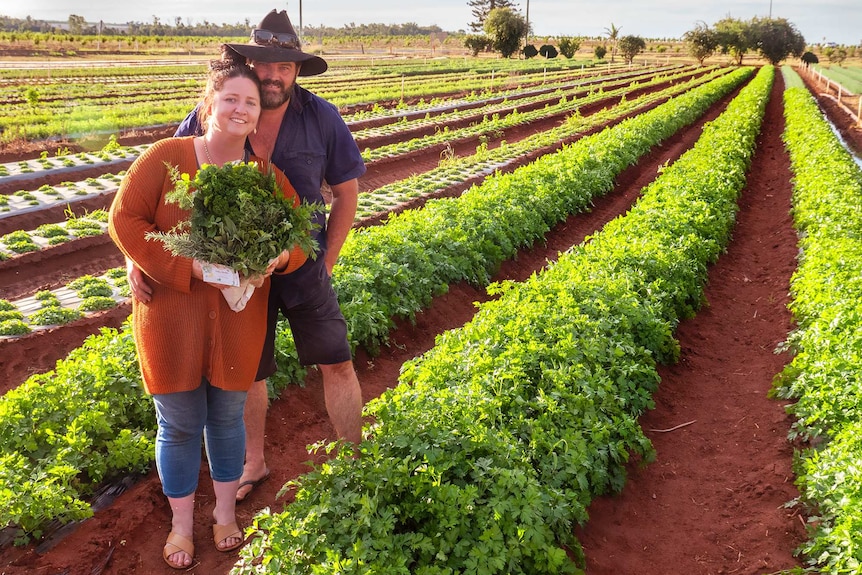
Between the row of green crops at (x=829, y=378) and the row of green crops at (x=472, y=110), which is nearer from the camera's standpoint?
the row of green crops at (x=829, y=378)

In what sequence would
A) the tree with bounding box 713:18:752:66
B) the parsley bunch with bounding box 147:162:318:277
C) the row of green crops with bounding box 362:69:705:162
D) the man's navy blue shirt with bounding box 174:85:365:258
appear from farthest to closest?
the tree with bounding box 713:18:752:66 → the row of green crops with bounding box 362:69:705:162 → the man's navy blue shirt with bounding box 174:85:365:258 → the parsley bunch with bounding box 147:162:318:277

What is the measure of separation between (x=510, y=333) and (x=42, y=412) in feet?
9.99

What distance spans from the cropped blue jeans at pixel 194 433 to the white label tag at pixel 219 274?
64 centimetres

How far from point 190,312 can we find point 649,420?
3.78 m

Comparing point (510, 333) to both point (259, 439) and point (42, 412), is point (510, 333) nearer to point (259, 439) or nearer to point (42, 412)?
point (259, 439)

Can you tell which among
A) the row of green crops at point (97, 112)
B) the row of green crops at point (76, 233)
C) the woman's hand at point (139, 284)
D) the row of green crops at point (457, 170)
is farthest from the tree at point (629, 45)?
the woman's hand at point (139, 284)

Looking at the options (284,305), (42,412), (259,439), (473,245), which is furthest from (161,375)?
(473,245)

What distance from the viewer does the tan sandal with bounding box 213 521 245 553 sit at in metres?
3.56

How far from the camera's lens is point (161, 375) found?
3.03 meters

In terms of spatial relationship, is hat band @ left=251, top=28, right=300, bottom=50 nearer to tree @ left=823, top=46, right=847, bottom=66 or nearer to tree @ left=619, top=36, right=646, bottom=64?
tree @ left=619, top=36, right=646, bottom=64

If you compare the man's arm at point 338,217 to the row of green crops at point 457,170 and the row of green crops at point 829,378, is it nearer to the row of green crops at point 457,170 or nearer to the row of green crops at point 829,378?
the row of green crops at point 829,378

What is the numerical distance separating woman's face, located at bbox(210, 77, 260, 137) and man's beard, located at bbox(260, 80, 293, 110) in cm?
26

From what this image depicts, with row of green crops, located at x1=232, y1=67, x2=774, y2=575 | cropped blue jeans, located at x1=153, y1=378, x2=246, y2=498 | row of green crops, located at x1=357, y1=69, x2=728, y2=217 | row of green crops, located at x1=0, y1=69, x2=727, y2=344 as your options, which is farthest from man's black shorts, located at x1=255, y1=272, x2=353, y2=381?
row of green crops, located at x1=357, y1=69, x2=728, y2=217

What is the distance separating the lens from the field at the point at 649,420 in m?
3.79
